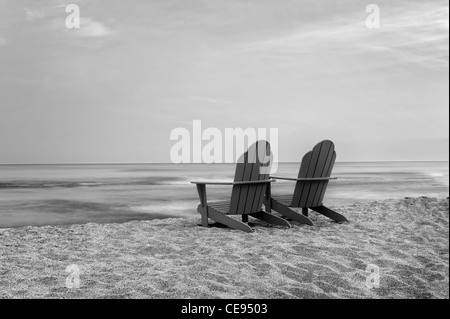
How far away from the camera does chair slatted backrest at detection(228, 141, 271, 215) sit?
5508 mm

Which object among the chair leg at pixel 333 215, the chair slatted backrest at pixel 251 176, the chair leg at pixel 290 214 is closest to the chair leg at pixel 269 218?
the chair slatted backrest at pixel 251 176

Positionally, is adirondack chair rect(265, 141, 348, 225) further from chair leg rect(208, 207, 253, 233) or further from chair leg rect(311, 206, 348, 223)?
chair leg rect(208, 207, 253, 233)

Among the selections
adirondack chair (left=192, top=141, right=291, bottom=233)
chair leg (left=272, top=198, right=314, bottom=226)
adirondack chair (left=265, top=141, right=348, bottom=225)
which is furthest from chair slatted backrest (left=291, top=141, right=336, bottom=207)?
adirondack chair (left=192, top=141, right=291, bottom=233)

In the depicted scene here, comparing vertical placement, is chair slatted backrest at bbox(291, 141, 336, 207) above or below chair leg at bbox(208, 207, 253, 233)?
above

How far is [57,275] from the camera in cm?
374

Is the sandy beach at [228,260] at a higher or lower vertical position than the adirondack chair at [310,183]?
lower

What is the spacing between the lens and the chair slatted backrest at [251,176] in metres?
5.51

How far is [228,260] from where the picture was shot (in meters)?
4.03

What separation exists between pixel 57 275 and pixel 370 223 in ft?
13.3

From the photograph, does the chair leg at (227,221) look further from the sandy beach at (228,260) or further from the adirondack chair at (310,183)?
the adirondack chair at (310,183)

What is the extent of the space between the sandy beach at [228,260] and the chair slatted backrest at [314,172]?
0.33 meters

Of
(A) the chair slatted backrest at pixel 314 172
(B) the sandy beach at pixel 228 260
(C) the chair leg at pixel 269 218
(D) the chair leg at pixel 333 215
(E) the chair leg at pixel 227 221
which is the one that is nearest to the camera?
(B) the sandy beach at pixel 228 260
